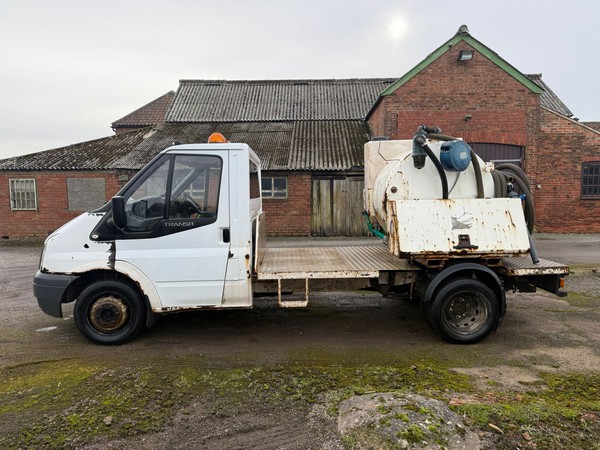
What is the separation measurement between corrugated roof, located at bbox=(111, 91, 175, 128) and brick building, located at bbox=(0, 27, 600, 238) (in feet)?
29.6

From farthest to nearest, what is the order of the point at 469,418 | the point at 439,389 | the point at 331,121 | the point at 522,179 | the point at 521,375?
the point at 331,121, the point at 522,179, the point at 521,375, the point at 439,389, the point at 469,418

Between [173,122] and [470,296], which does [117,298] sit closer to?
[470,296]

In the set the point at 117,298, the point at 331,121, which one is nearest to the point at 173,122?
the point at 331,121

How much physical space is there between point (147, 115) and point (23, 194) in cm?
1226

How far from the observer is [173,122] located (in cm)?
1903

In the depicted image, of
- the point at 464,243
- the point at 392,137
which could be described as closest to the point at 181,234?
the point at 464,243

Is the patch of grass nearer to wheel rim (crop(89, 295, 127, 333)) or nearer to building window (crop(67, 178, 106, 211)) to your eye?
wheel rim (crop(89, 295, 127, 333))

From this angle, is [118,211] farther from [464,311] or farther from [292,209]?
[292,209]

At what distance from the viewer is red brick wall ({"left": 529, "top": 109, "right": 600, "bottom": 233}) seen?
14.7m

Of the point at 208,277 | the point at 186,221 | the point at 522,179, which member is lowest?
the point at 208,277

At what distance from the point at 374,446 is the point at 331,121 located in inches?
678

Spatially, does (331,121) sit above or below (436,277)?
above

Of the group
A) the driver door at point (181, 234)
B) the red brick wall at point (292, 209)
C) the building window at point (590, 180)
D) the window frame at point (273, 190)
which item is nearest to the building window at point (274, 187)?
the window frame at point (273, 190)

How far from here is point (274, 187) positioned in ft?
48.6
